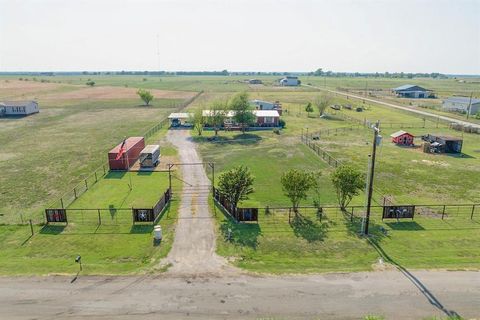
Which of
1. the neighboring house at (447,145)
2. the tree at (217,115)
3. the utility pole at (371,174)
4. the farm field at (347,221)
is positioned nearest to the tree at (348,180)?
the farm field at (347,221)

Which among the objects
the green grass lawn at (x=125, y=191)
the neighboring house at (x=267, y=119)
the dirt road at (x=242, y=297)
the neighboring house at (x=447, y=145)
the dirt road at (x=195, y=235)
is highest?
the neighboring house at (x=267, y=119)

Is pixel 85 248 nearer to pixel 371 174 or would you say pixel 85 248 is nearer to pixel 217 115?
pixel 371 174

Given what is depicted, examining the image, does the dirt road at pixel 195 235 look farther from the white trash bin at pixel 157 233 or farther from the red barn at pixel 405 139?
the red barn at pixel 405 139

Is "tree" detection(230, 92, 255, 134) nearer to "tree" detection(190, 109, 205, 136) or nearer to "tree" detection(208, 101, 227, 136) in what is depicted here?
"tree" detection(208, 101, 227, 136)

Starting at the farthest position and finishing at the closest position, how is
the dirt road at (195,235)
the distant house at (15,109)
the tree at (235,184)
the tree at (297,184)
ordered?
the distant house at (15,109) < the tree at (297,184) < the tree at (235,184) < the dirt road at (195,235)

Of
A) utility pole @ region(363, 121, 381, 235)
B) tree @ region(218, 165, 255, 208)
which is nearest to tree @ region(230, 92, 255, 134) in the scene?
tree @ region(218, 165, 255, 208)

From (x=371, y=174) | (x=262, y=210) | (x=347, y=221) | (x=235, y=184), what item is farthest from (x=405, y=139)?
(x=235, y=184)
